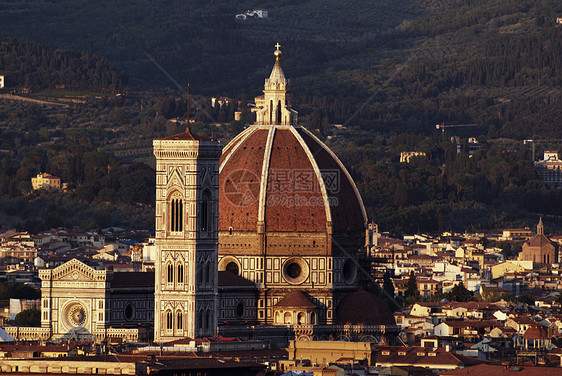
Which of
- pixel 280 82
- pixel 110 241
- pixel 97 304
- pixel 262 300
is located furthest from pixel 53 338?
pixel 110 241

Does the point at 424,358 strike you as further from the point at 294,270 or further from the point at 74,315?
the point at 294,270

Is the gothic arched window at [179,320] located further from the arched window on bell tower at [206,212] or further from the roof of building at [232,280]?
the roof of building at [232,280]

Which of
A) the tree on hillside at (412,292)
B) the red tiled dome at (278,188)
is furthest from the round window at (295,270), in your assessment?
the tree on hillside at (412,292)

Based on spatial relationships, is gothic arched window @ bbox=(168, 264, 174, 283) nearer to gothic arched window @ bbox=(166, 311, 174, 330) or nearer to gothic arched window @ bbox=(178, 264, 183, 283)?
gothic arched window @ bbox=(178, 264, 183, 283)

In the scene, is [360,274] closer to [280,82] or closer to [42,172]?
[280,82]

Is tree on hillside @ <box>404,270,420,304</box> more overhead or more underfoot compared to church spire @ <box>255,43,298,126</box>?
more underfoot

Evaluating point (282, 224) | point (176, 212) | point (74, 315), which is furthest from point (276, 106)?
point (74, 315)

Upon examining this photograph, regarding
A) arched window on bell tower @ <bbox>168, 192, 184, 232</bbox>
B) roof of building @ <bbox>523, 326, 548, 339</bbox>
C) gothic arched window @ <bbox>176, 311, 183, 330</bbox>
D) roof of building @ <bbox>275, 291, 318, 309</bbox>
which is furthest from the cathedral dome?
gothic arched window @ <bbox>176, 311, 183, 330</bbox>

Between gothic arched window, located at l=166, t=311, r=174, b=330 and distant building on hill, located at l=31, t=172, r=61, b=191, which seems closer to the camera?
gothic arched window, located at l=166, t=311, r=174, b=330
